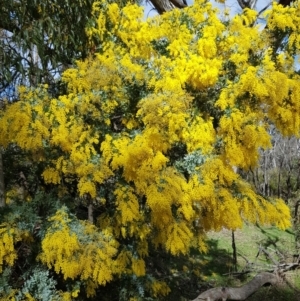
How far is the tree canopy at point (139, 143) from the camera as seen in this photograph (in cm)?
489

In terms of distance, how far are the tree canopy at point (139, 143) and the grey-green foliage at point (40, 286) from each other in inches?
0.6

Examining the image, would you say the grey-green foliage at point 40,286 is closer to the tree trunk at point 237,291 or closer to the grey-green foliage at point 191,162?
the tree trunk at point 237,291

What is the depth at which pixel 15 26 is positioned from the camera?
5699 mm

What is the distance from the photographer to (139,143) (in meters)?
5.06

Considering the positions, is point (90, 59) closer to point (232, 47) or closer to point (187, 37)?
point (187, 37)

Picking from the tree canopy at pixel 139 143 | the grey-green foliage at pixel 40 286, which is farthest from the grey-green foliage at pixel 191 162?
the grey-green foliage at pixel 40 286

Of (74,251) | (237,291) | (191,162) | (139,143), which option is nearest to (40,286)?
(74,251)

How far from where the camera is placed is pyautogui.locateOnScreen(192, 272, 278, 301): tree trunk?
16.9 feet

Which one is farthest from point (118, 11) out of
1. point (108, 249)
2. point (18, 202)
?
point (108, 249)

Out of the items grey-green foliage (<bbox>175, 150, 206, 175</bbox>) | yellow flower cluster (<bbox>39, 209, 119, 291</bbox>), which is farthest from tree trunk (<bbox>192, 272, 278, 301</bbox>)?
grey-green foliage (<bbox>175, 150, 206, 175</bbox>)

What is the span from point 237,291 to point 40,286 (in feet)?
8.47

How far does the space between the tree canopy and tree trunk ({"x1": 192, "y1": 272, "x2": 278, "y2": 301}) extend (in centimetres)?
58

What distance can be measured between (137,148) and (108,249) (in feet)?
3.81

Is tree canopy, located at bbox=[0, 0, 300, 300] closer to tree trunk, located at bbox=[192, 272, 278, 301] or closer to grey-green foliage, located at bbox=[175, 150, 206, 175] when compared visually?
grey-green foliage, located at bbox=[175, 150, 206, 175]
